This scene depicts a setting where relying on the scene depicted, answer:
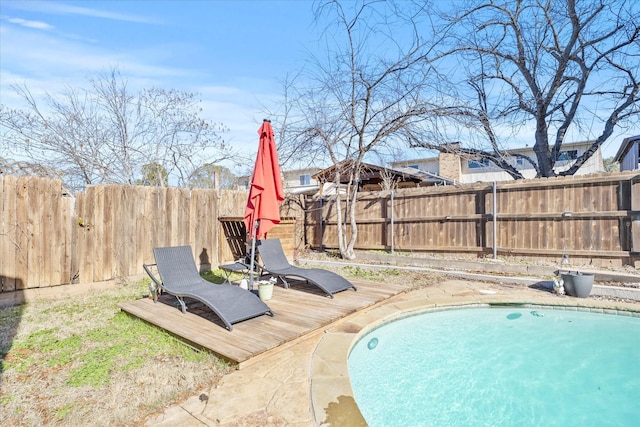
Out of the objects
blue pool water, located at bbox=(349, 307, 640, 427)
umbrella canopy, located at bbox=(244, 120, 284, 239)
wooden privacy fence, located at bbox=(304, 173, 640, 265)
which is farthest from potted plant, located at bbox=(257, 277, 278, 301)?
wooden privacy fence, located at bbox=(304, 173, 640, 265)

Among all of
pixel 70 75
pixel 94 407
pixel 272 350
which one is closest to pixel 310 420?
pixel 272 350

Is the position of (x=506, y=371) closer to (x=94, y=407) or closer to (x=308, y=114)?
(x=94, y=407)

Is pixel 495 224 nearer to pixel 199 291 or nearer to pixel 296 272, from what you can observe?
pixel 296 272

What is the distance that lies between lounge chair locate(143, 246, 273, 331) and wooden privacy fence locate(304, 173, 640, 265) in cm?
659

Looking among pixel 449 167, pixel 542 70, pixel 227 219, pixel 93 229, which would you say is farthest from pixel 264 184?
pixel 449 167

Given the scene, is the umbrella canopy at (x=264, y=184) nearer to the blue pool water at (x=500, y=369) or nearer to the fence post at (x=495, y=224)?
the blue pool water at (x=500, y=369)

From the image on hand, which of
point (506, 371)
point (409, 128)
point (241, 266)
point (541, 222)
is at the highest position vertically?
point (409, 128)

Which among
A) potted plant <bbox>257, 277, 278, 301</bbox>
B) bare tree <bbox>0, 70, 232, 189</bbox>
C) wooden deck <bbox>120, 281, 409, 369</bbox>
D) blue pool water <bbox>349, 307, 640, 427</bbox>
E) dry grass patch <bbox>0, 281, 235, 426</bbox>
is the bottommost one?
blue pool water <bbox>349, 307, 640, 427</bbox>

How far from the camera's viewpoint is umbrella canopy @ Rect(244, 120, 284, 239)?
536 centimetres

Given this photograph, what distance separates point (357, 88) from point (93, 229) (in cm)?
706

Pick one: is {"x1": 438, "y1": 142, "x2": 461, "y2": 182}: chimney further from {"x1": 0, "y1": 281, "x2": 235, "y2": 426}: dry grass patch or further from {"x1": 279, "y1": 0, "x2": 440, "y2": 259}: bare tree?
{"x1": 0, "y1": 281, "x2": 235, "y2": 426}: dry grass patch

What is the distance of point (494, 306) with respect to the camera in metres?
5.77

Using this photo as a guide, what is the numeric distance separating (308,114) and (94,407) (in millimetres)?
8825

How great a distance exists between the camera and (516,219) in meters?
8.45
